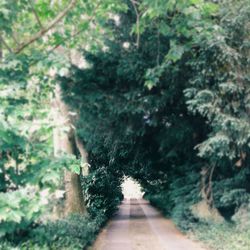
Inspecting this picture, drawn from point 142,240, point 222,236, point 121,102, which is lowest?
point 142,240

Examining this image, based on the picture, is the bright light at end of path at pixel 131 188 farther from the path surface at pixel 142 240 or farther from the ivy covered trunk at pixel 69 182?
the ivy covered trunk at pixel 69 182

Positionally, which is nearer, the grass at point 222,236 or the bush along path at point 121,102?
A: the bush along path at point 121,102

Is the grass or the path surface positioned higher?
the grass

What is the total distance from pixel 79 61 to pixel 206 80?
543 cm

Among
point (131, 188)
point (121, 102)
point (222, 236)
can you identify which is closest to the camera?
point (222, 236)

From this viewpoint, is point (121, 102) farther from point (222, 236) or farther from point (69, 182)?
point (222, 236)

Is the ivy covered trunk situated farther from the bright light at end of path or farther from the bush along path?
the bright light at end of path

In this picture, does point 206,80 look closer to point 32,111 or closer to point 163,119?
point 163,119

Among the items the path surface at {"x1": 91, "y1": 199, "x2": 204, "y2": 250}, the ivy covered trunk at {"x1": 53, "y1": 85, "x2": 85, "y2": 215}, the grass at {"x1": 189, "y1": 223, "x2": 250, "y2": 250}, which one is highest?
the ivy covered trunk at {"x1": 53, "y1": 85, "x2": 85, "y2": 215}

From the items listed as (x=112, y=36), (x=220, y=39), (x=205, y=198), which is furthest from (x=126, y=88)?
(x=205, y=198)

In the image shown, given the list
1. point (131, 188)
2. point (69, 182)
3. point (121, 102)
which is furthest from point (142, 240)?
point (131, 188)

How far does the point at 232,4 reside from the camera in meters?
11.5

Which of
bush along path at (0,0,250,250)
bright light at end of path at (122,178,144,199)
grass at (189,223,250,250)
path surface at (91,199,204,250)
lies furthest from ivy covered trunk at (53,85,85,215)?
bright light at end of path at (122,178,144,199)

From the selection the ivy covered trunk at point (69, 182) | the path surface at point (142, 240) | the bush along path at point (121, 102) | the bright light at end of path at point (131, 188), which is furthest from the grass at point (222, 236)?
the bright light at end of path at point (131, 188)
